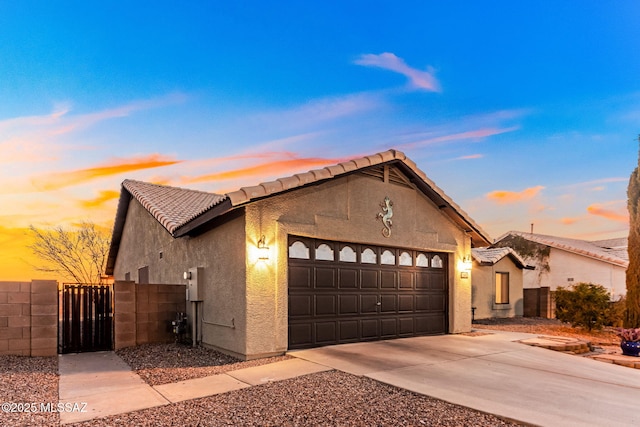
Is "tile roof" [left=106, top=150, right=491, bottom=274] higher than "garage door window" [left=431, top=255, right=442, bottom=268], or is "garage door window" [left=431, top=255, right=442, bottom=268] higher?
"tile roof" [left=106, top=150, right=491, bottom=274]

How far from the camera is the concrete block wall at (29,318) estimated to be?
8.98 m

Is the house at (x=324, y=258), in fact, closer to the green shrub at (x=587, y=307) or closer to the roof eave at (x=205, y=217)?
the roof eave at (x=205, y=217)

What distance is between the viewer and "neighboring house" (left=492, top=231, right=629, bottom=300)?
23359mm

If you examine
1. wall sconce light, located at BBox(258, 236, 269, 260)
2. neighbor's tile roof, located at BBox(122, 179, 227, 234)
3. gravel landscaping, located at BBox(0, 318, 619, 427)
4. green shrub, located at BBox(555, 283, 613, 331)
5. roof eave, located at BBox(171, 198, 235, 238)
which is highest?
neighbor's tile roof, located at BBox(122, 179, 227, 234)

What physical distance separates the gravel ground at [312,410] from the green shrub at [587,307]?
12245 mm

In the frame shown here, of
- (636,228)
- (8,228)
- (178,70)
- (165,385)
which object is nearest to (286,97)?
(178,70)

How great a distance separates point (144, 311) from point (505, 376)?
26.9 feet

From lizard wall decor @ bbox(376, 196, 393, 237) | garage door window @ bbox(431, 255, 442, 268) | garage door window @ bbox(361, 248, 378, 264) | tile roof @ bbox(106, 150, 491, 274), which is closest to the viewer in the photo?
tile roof @ bbox(106, 150, 491, 274)

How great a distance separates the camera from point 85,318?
1007 cm

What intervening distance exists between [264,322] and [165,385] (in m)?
2.32

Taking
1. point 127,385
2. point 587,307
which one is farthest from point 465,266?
point 127,385

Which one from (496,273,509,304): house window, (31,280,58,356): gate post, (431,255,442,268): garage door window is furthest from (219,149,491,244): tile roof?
(496,273,509,304): house window

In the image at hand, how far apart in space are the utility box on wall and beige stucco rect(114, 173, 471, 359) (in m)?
0.14

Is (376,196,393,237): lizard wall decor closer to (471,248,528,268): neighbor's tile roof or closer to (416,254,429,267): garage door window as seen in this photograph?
(416,254,429,267): garage door window
